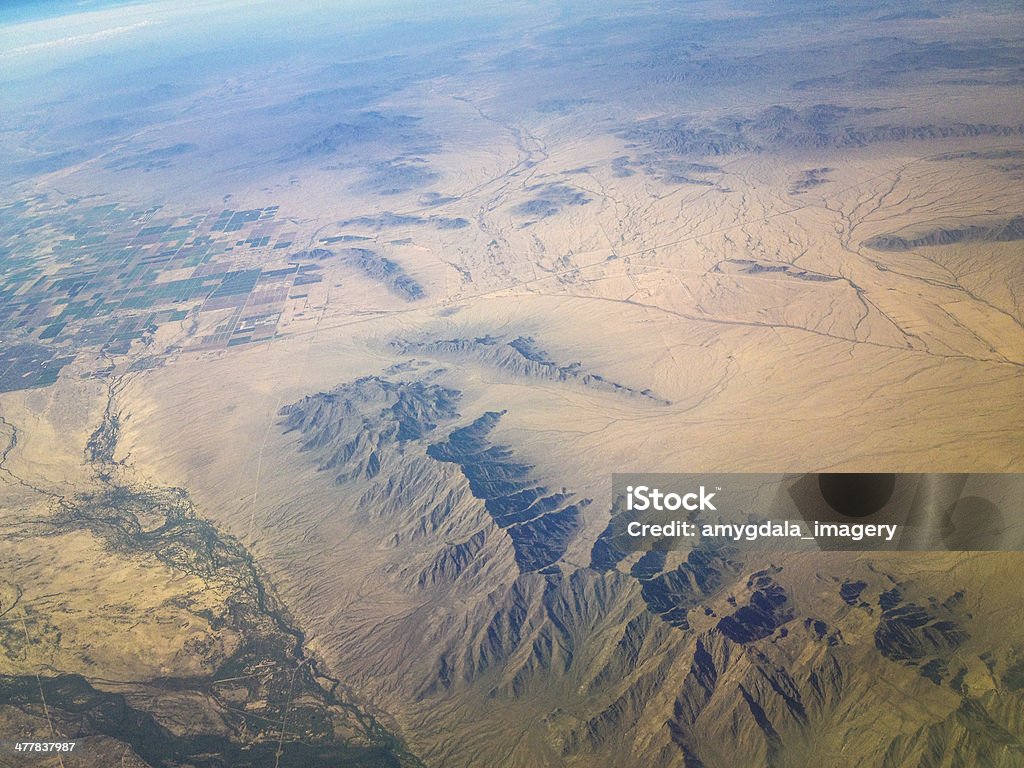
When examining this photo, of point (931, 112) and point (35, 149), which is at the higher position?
point (35, 149)

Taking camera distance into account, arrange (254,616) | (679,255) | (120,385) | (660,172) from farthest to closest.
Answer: (660,172) → (679,255) → (120,385) → (254,616)

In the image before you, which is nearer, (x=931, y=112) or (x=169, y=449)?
(x=169, y=449)

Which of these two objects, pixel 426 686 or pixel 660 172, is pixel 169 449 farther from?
pixel 660 172

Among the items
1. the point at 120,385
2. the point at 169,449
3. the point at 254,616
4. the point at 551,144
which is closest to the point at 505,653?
the point at 254,616
